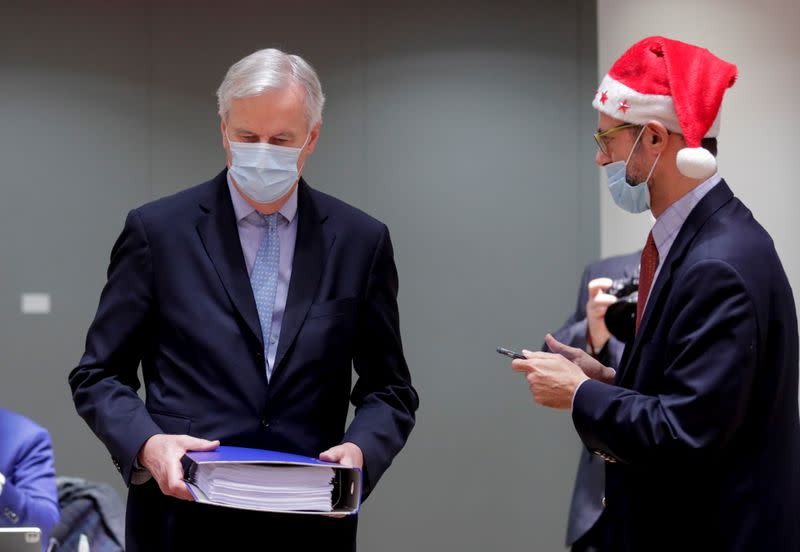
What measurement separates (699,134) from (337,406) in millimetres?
834

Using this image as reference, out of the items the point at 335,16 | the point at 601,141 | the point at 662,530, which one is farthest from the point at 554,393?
the point at 335,16

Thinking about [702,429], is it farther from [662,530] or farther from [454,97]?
[454,97]

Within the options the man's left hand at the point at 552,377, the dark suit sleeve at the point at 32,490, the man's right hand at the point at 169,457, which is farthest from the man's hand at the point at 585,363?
the dark suit sleeve at the point at 32,490

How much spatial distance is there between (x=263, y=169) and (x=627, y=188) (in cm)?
69

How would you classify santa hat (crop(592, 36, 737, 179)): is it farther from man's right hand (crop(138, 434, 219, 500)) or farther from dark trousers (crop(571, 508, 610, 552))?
dark trousers (crop(571, 508, 610, 552))

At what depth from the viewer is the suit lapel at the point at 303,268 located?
2.03 metres

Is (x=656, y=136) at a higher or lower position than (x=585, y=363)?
higher

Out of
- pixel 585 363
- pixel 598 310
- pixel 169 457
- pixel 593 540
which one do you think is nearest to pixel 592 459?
pixel 593 540

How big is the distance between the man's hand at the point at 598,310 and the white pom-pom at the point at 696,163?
1.38 metres

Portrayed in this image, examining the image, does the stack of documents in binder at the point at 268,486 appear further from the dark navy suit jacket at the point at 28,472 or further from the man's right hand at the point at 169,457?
the dark navy suit jacket at the point at 28,472

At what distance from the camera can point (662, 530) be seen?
→ 192cm

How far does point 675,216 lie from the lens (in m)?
2.06

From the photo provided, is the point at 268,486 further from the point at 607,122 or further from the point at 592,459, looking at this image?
the point at 592,459

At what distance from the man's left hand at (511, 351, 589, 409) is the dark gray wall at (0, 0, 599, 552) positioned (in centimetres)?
313
